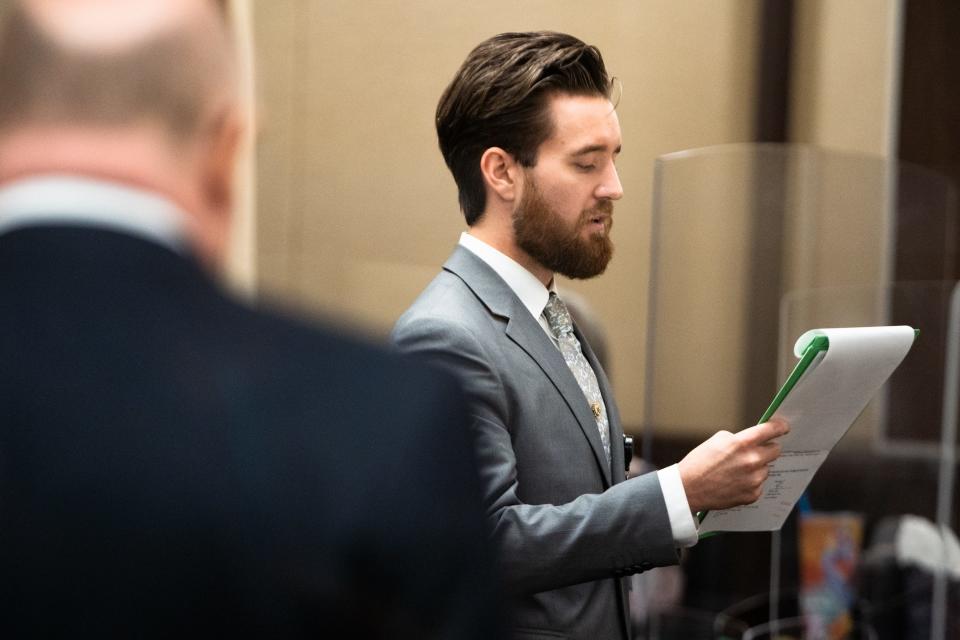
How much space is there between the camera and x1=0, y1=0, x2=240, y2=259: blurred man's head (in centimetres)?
62

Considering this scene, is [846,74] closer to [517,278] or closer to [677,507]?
[517,278]

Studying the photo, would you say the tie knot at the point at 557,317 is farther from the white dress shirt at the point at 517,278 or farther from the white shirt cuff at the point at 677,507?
the white shirt cuff at the point at 677,507

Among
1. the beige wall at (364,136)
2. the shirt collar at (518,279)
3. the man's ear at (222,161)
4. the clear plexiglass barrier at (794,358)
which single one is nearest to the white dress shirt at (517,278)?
the shirt collar at (518,279)

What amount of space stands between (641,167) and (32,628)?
4.28 metres

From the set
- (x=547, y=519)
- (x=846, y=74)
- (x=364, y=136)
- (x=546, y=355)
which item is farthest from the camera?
(x=846, y=74)

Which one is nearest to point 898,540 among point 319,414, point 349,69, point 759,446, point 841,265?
point 841,265

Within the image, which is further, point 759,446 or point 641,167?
point 641,167

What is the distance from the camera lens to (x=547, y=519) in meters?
1.65

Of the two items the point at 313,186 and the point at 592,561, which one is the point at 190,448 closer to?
the point at 592,561

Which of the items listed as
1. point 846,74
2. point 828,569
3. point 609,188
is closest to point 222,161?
point 609,188

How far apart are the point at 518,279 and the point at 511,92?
0.30m

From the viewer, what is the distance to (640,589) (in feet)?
12.8

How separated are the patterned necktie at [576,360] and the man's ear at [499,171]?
185mm

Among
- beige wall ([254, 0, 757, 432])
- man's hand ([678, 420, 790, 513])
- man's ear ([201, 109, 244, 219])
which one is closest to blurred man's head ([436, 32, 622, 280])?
man's hand ([678, 420, 790, 513])
